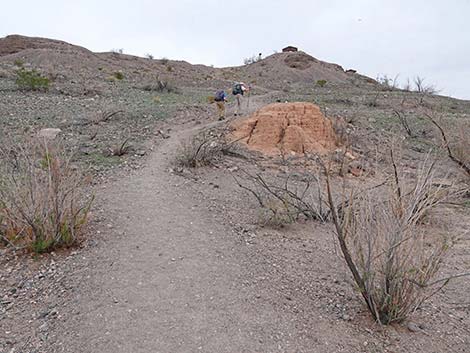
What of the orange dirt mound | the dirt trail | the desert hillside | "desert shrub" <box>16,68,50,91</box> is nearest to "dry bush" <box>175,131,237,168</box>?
the desert hillside

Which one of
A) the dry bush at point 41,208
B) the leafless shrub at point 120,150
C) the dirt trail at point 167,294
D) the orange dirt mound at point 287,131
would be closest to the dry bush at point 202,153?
the orange dirt mound at point 287,131

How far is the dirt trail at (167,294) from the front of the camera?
3.08m

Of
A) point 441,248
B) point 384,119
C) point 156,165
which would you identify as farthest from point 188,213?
point 384,119

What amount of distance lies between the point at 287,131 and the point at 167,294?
621 cm

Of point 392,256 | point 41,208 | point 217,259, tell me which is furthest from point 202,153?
point 392,256

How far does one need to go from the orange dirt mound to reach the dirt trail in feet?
12.7

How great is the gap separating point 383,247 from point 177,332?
1.62 m

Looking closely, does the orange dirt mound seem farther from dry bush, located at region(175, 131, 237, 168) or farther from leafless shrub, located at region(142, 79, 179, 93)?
leafless shrub, located at region(142, 79, 179, 93)

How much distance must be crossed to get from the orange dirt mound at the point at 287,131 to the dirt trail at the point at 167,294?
12.7ft

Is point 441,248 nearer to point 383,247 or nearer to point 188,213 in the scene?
point 383,247

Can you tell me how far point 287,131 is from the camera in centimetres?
933

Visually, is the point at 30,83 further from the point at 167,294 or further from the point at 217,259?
the point at 167,294

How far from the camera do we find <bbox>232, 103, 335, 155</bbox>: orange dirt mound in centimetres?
918

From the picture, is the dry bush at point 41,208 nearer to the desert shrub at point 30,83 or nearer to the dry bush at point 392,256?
the dry bush at point 392,256
